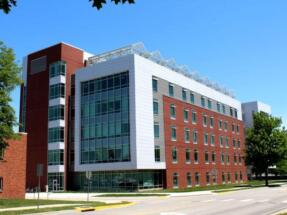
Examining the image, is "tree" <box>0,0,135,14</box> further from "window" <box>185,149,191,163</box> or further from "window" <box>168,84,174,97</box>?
"window" <box>185,149,191,163</box>

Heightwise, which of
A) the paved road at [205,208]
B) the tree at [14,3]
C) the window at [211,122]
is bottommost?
the paved road at [205,208]

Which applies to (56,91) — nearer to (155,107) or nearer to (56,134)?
(56,134)

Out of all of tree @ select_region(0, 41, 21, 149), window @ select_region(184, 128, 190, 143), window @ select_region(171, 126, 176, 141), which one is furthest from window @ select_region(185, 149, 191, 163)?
tree @ select_region(0, 41, 21, 149)

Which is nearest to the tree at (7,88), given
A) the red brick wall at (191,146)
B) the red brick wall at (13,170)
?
the red brick wall at (13,170)

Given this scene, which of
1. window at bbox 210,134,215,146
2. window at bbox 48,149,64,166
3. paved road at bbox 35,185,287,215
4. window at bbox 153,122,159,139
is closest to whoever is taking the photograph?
paved road at bbox 35,185,287,215

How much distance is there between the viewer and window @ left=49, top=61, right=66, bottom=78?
57.2 m

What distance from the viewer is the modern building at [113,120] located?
50875mm

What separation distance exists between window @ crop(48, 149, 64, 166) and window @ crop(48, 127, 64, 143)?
156 centimetres

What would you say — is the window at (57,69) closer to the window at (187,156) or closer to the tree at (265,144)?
the window at (187,156)

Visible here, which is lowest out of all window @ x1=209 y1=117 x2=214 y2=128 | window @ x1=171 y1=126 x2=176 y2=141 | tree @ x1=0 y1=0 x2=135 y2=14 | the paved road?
the paved road

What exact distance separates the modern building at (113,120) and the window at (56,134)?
14cm

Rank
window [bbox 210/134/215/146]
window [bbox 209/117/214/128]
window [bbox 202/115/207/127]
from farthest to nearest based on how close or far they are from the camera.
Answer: window [bbox 209/117/214/128] < window [bbox 210/134/215/146] < window [bbox 202/115/207/127]

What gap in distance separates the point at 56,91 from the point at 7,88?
27.5 meters

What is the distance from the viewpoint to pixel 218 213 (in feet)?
66.1
